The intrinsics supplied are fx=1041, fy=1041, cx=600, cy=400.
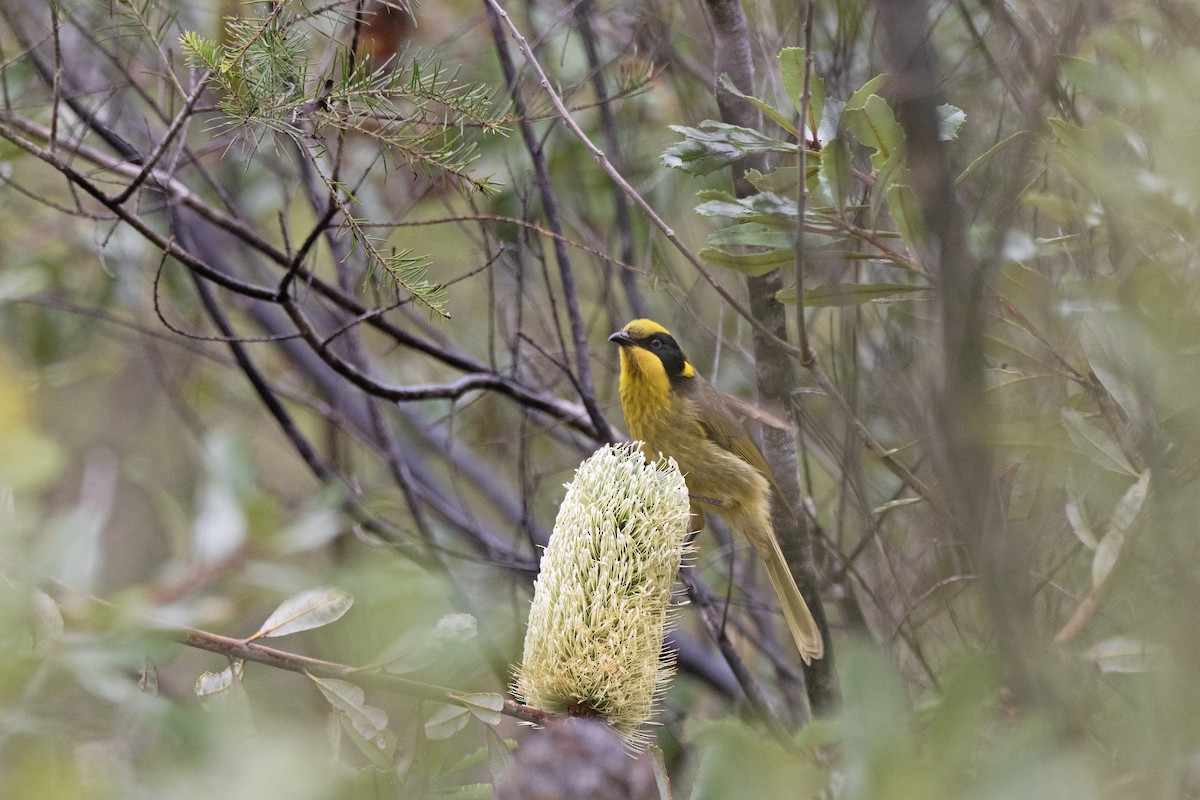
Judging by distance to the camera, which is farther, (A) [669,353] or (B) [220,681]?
(A) [669,353]

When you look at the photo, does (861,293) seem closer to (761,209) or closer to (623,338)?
(761,209)

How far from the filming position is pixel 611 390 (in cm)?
430

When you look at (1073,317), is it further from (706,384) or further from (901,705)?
(706,384)

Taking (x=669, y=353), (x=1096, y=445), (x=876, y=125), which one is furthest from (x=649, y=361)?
(x=1096, y=445)

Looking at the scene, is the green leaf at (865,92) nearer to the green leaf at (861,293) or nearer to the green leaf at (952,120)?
the green leaf at (952,120)

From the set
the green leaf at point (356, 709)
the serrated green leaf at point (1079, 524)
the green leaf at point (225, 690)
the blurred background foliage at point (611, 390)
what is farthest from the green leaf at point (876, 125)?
the green leaf at point (225, 690)

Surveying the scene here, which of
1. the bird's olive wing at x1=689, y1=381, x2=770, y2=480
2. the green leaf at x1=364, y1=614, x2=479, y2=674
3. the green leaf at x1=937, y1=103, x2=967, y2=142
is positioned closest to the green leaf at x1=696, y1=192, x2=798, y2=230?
the green leaf at x1=937, y1=103, x2=967, y2=142

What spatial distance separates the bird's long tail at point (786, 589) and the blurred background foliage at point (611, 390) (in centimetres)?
13

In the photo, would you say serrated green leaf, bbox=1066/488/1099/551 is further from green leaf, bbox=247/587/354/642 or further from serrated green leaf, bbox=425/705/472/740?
green leaf, bbox=247/587/354/642

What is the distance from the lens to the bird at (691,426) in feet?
11.3

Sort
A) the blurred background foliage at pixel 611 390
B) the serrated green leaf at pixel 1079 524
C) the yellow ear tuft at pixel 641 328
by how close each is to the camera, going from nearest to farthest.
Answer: the blurred background foliage at pixel 611 390 < the serrated green leaf at pixel 1079 524 < the yellow ear tuft at pixel 641 328

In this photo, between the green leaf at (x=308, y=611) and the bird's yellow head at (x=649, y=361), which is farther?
the bird's yellow head at (x=649, y=361)

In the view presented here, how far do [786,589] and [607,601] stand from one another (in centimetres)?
156

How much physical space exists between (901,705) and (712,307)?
283 cm
